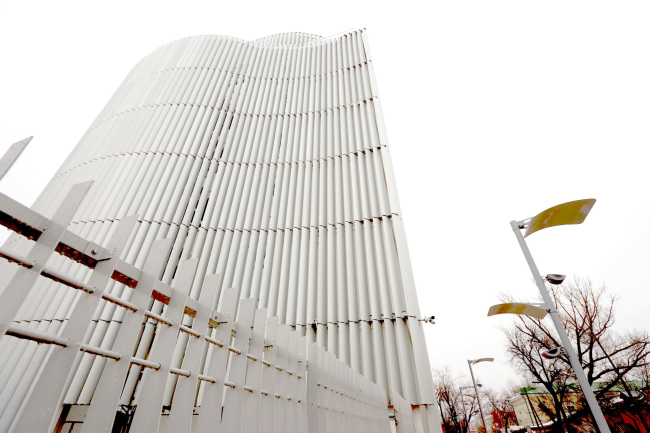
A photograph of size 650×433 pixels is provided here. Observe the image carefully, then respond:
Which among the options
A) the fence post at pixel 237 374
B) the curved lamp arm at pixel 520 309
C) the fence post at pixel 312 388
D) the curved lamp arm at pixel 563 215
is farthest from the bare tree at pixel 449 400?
the fence post at pixel 237 374

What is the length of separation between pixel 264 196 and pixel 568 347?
8388 millimetres

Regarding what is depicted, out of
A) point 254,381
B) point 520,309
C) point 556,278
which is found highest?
point 556,278

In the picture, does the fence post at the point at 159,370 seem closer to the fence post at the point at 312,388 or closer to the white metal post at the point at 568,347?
the fence post at the point at 312,388

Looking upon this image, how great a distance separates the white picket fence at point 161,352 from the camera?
1.15m

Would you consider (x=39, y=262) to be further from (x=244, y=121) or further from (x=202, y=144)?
(x=244, y=121)

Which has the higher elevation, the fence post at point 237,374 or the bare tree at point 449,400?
the bare tree at point 449,400

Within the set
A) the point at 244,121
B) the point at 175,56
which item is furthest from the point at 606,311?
the point at 175,56

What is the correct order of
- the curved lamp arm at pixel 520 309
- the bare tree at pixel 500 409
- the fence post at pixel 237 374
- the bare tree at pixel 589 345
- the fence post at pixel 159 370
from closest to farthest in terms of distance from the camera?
the fence post at pixel 159 370
the fence post at pixel 237 374
the curved lamp arm at pixel 520 309
the bare tree at pixel 589 345
the bare tree at pixel 500 409

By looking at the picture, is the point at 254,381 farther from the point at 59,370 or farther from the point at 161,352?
the point at 59,370

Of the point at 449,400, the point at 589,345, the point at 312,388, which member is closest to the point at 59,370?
the point at 312,388

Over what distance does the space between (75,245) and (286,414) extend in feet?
6.97

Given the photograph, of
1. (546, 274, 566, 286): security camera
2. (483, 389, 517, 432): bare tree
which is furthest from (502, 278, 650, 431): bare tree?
(483, 389, 517, 432): bare tree

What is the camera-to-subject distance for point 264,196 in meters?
10.1

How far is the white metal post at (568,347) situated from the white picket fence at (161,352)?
168 inches
